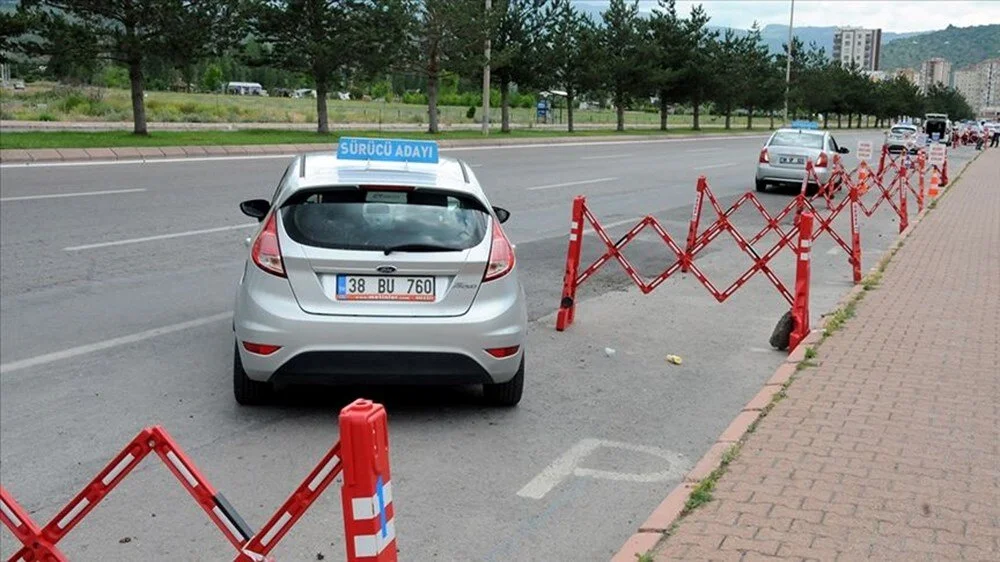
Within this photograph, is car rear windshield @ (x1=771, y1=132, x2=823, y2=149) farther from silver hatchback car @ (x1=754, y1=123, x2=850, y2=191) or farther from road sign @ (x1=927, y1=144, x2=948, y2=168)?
road sign @ (x1=927, y1=144, x2=948, y2=168)

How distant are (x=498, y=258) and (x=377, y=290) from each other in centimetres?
78

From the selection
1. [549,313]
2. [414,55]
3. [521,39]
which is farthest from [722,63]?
[549,313]

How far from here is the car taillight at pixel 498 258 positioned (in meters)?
6.04

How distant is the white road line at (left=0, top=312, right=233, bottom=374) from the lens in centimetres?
700

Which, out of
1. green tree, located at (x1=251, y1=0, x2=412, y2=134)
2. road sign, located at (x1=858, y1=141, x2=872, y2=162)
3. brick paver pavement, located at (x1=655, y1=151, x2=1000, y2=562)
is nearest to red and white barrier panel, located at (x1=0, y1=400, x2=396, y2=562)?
brick paver pavement, located at (x1=655, y1=151, x2=1000, y2=562)

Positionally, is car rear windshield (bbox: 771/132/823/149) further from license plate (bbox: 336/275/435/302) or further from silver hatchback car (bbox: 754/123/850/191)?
license plate (bbox: 336/275/435/302)

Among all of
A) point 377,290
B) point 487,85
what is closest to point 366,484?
point 377,290

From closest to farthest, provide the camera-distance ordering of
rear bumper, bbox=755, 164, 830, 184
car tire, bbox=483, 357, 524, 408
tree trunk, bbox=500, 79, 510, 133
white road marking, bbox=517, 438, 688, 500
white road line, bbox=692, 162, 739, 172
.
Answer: white road marking, bbox=517, 438, 688, 500
car tire, bbox=483, 357, 524, 408
rear bumper, bbox=755, 164, 830, 184
white road line, bbox=692, 162, 739, 172
tree trunk, bbox=500, 79, 510, 133

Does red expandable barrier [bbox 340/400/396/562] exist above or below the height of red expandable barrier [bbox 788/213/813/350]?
above

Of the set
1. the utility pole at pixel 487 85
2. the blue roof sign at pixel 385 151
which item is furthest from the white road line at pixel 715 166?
the blue roof sign at pixel 385 151

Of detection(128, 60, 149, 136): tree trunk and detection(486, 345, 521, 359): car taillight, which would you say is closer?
detection(486, 345, 521, 359): car taillight

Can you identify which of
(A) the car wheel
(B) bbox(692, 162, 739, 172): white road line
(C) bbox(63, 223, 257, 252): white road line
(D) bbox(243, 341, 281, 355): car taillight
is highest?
(D) bbox(243, 341, 281, 355): car taillight

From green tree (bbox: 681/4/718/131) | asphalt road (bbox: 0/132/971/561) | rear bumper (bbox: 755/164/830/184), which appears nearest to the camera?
asphalt road (bbox: 0/132/971/561)

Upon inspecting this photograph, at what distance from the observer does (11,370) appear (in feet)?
22.6
